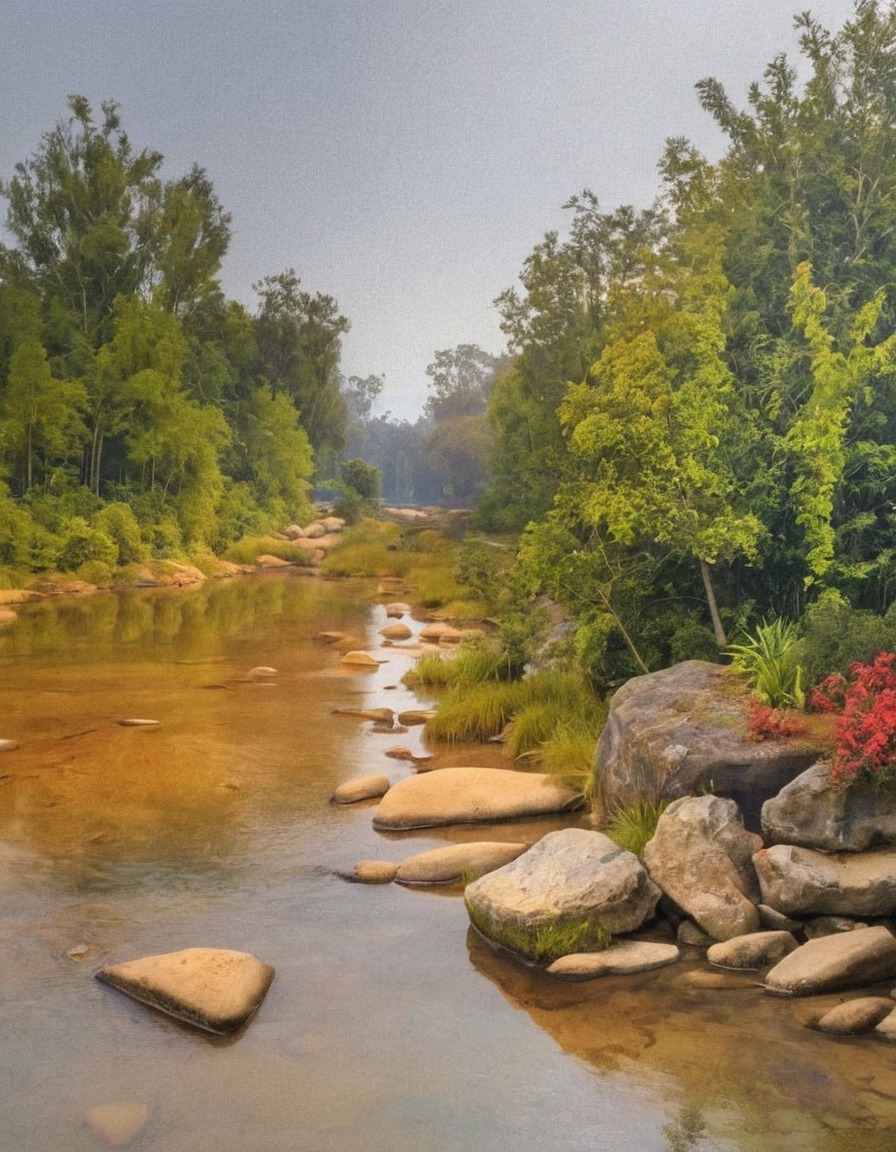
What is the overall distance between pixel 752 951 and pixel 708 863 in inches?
30.2

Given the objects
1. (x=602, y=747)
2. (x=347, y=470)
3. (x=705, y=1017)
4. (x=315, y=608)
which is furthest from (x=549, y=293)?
(x=347, y=470)

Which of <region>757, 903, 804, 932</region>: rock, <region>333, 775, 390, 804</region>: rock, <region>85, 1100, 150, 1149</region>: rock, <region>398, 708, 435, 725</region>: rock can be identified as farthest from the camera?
<region>398, 708, 435, 725</region>: rock

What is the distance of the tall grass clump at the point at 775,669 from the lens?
30.3 feet

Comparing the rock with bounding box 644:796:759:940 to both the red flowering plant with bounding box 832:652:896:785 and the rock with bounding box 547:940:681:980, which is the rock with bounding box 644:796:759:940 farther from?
the red flowering plant with bounding box 832:652:896:785

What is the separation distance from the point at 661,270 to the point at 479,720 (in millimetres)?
5991

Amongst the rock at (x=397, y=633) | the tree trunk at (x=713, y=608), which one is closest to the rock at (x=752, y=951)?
the tree trunk at (x=713, y=608)

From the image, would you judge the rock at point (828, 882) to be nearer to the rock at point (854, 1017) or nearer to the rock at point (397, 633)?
the rock at point (854, 1017)

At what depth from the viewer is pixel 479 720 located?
1343cm

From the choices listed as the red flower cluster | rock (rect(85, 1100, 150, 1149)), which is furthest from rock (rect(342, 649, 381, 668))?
rock (rect(85, 1100, 150, 1149))

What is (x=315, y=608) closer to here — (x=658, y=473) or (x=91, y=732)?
(x=91, y=732)

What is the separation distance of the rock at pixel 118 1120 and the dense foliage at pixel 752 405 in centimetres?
761

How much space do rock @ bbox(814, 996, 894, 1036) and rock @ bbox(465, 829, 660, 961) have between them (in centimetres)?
153

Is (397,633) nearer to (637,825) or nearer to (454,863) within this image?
(454,863)

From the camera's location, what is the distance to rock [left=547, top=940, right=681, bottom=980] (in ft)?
22.7
